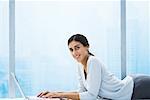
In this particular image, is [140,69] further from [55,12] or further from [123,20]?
[55,12]

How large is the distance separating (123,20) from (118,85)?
2.94ft

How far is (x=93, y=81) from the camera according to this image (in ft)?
7.43

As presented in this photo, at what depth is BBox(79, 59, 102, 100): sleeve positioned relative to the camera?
7.43 ft

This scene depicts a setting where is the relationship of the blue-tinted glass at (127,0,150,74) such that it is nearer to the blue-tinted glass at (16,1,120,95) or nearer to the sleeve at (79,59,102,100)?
the blue-tinted glass at (16,1,120,95)

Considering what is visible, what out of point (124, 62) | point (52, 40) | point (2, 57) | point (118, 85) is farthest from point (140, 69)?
point (2, 57)

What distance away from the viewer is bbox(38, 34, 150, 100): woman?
89.3 inches

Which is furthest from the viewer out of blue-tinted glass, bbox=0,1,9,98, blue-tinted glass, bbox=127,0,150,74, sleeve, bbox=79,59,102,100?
blue-tinted glass, bbox=127,0,150,74

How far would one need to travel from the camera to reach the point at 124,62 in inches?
122

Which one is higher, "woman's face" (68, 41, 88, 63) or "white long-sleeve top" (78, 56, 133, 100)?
"woman's face" (68, 41, 88, 63)

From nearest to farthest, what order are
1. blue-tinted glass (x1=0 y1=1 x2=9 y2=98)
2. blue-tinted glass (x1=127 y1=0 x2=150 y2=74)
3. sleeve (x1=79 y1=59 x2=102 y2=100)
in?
1. sleeve (x1=79 y1=59 x2=102 y2=100)
2. blue-tinted glass (x1=0 y1=1 x2=9 y2=98)
3. blue-tinted glass (x1=127 y1=0 x2=150 y2=74)

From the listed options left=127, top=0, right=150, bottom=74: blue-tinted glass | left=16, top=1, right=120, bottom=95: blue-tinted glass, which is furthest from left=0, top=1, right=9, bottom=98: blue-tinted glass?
left=127, top=0, right=150, bottom=74: blue-tinted glass

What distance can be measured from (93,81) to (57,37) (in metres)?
0.94

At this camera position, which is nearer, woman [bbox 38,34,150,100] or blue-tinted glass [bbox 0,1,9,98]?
woman [bbox 38,34,150,100]

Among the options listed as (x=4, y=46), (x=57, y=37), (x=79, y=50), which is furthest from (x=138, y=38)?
(x=4, y=46)
